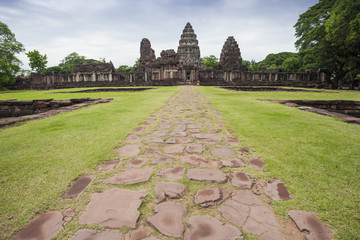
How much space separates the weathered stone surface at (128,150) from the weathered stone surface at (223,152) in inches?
44.2

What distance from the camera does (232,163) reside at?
2229mm

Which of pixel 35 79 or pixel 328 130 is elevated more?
pixel 35 79

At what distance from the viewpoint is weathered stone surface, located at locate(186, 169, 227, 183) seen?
1.86m

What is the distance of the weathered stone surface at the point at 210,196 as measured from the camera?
151 centimetres

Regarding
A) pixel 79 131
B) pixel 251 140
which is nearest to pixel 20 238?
pixel 79 131

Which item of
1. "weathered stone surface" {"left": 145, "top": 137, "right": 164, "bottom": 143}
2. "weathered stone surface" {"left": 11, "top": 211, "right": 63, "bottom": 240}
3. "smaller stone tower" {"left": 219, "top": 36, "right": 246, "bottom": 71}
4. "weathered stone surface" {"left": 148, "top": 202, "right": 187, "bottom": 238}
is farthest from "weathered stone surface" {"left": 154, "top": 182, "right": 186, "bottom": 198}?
"smaller stone tower" {"left": 219, "top": 36, "right": 246, "bottom": 71}

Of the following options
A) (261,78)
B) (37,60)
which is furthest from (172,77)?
(37,60)

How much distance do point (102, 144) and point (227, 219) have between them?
2225 millimetres

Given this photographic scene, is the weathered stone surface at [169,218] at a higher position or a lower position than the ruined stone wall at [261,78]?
lower

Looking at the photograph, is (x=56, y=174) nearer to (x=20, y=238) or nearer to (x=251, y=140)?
(x=20, y=238)

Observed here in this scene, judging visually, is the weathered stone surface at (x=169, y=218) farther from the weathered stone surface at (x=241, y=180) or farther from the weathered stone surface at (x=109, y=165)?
the weathered stone surface at (x=109, y=165)

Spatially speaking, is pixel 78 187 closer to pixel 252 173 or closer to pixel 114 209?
pixel 114 209

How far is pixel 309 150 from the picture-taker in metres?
2.51

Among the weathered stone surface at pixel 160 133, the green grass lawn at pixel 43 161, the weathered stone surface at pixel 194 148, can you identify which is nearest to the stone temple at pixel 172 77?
the weathered stone surface at pixel 160 133
